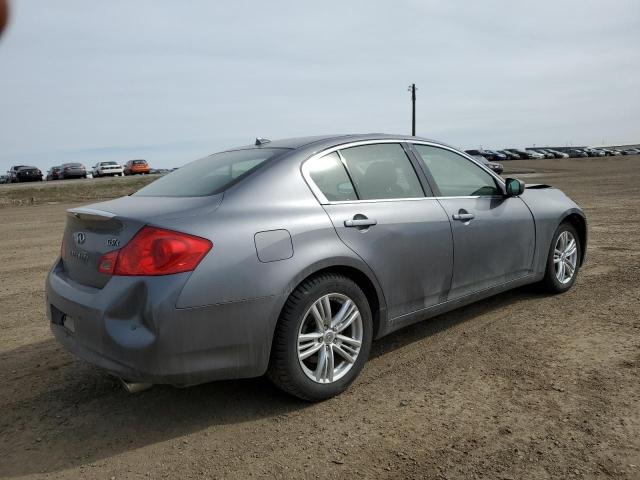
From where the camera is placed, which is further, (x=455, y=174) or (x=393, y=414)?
(x=455, y=174)

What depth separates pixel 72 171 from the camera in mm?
42406

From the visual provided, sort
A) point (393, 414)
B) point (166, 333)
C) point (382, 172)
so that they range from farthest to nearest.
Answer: point (382, 172), point (393, 414), point (166, 333)

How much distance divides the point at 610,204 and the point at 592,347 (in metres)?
10.7

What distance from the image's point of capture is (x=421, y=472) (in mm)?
2557

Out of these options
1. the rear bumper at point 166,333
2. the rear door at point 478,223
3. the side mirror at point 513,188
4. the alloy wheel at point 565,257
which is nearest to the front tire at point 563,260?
the alloy wheel at point 565,257

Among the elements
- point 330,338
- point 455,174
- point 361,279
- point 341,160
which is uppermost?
point 341,160

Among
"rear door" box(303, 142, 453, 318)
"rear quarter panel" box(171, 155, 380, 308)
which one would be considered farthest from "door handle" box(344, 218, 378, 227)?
"rear quarter panel" box(171, 155, 380, 308)

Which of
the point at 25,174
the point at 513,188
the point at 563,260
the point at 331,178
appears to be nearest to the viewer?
the point at 331,178

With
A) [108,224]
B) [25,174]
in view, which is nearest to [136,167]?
[25,174]

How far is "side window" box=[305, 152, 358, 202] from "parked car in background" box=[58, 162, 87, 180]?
43.4 m

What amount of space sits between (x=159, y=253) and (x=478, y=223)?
253cm

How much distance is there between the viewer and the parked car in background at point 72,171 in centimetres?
4234

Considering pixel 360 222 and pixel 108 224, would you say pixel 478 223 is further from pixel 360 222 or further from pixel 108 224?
pixel 108 224

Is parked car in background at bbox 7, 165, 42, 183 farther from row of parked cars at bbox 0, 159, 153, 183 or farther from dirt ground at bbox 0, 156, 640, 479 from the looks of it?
dirt ground at bbox 0, 156, 640, 479
